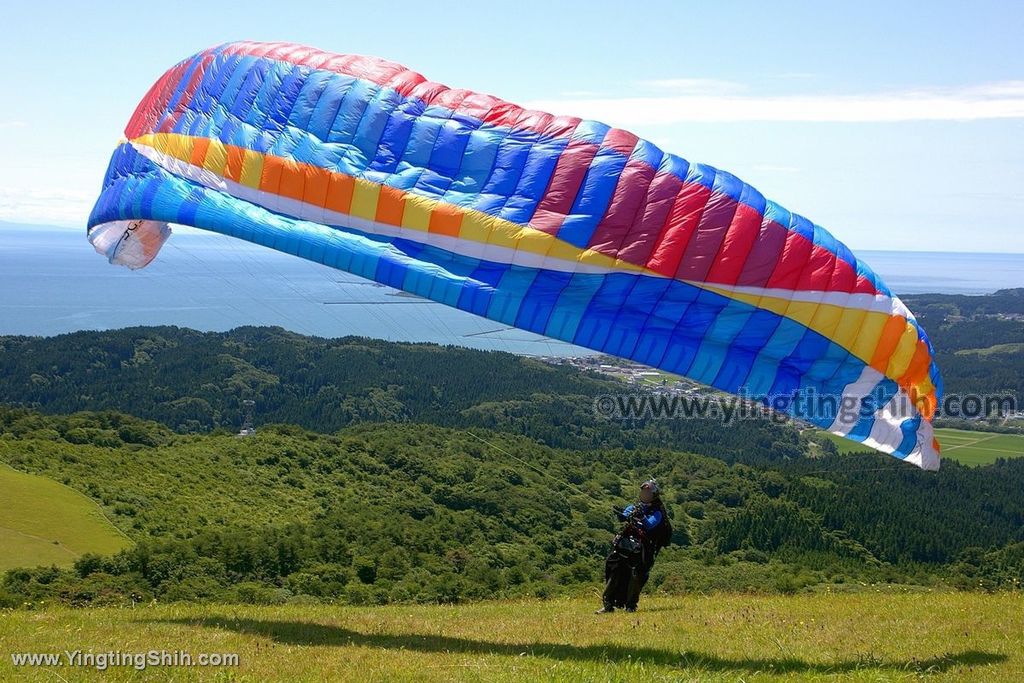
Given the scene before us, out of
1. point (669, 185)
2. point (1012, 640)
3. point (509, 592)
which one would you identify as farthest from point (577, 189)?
point (509, 592)

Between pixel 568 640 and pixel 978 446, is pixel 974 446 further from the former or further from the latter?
pixel 568 640

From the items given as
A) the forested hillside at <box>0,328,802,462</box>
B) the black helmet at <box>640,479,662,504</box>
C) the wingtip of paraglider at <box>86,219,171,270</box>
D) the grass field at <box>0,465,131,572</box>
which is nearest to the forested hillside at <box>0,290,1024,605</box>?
the forested hillside at <box>0,328,802,462</box>

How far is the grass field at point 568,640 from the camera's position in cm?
808

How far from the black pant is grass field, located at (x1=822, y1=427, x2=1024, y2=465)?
58734 millimetres

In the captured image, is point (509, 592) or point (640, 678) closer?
point (640, 678)

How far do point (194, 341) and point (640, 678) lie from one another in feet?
342

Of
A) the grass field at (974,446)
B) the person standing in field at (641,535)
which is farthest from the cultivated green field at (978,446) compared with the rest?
the person standing in field at (641,535)

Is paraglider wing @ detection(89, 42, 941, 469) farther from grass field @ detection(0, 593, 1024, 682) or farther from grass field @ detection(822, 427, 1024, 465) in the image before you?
grass field @ detection(822, 427, 1024, 465)

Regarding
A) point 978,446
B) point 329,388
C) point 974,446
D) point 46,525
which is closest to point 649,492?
point 46,525

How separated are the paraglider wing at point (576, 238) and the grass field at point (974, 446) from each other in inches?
2332

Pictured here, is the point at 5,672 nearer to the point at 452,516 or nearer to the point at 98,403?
the point at 452,516

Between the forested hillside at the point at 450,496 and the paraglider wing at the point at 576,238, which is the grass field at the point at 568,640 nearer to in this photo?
the paraglider wing at the point at 576,238

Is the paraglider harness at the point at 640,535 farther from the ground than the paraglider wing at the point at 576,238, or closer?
closer

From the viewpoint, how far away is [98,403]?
82.3 meters
